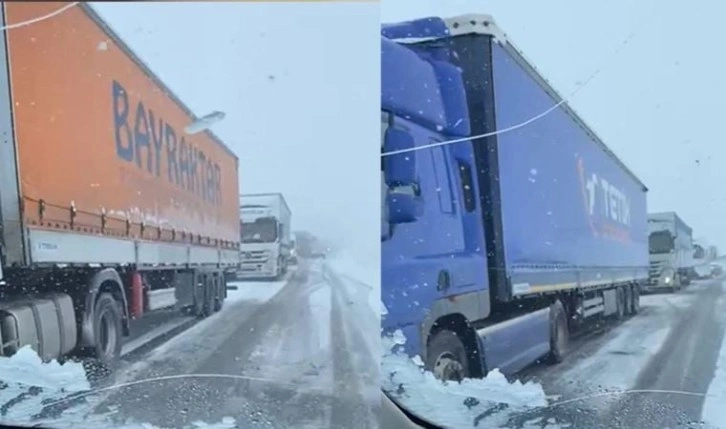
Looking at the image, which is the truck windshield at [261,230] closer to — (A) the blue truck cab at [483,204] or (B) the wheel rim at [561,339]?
(A) the blue truck cab at [483,204]

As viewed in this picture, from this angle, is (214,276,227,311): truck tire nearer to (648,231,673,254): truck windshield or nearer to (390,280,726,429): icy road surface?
(390,280,726,429): icy road surface

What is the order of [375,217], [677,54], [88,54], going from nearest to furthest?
[677,54] < [375,217] < [88,54]

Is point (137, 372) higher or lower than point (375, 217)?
lower

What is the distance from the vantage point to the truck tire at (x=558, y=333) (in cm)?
268

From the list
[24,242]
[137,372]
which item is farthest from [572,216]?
[24,242]

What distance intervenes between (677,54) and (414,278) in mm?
933

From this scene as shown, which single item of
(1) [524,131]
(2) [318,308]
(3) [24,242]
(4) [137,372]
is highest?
(1) [524,131]

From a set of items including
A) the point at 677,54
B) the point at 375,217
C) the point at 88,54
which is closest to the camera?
the point at 677,54

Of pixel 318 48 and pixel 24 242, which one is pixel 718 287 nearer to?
pixel 318 48

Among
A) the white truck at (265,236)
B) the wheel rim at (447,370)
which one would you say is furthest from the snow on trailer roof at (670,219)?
the white truck at (265,236)

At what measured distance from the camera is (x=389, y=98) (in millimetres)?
2654

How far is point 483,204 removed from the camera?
2678 mm

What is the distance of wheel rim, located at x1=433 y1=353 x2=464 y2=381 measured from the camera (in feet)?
8.87

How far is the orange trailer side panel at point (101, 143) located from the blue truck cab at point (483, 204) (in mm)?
556
